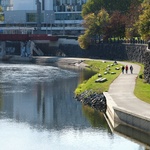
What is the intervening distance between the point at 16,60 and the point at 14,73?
4916cm

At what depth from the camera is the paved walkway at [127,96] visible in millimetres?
54544

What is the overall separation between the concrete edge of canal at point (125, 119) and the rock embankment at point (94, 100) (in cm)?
539

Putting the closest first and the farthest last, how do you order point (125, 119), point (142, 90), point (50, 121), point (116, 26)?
point (125, 119)
point (50, 121)
point (142, 90)
point (116, 26)

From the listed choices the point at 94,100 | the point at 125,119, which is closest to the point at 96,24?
the point at 94,100

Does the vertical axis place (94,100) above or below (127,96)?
below

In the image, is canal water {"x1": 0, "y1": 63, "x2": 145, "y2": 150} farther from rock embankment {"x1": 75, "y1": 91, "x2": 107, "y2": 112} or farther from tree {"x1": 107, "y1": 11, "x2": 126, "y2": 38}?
tree {"x1": 107, "y1": 11, "x2": 126, "y2": 38}

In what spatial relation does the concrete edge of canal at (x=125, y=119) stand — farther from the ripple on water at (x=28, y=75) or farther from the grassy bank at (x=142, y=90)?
the ripple on water at (x=28, y=75)

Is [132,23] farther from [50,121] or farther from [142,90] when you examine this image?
[50,121]

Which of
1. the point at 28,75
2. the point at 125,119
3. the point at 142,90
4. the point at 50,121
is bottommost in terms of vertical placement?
the point at 28,75

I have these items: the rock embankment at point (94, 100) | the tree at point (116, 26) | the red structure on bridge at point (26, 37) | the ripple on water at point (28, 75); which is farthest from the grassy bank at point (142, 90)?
the red structure on bridge at point (26, 37)

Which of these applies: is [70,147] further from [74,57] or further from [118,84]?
[74,57]

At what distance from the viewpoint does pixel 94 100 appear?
67750 millimetres

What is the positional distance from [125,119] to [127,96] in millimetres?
Answer: 10640

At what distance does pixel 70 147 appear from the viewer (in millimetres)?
47000
